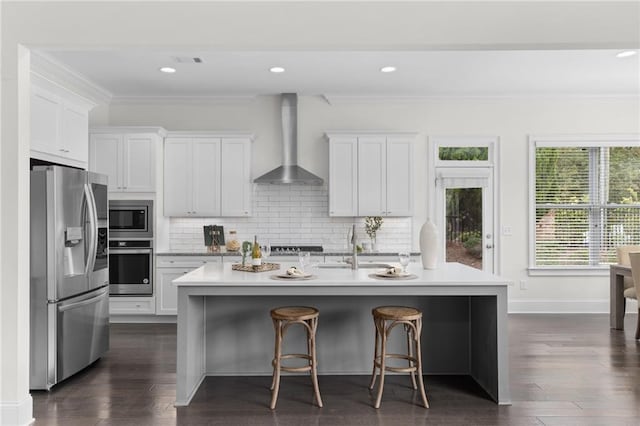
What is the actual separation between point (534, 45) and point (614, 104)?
13.9 ft

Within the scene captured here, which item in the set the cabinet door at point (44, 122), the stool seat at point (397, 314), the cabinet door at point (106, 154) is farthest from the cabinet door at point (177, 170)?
the stool seat at point (397, 314)

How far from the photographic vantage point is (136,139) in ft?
19.7

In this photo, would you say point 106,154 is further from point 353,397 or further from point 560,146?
point 560,146

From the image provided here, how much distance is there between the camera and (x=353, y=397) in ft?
11.5

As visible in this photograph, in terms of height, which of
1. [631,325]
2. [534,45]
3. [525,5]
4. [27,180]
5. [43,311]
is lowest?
[631,325]

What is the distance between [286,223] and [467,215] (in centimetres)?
239

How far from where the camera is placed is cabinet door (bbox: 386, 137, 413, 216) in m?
6.24

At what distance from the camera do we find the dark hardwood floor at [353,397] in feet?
10.3

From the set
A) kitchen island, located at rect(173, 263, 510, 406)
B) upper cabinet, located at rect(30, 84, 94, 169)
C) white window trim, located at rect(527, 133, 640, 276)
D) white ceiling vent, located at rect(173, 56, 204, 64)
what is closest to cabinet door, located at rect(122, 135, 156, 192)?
upper cabinet, located at rect(30, 84, 94, 169)

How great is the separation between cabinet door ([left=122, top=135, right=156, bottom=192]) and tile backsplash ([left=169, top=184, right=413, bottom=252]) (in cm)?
75

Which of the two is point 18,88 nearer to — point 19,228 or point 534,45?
point 19,228

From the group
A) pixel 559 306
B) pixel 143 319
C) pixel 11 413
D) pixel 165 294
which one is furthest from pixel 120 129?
pixel 559 306

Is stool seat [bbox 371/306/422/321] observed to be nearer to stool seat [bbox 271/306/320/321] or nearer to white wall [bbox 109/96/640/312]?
Answer: stool seat [bbox 271/306/320/321]

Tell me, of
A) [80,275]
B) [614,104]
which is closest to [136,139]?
[80,275]
